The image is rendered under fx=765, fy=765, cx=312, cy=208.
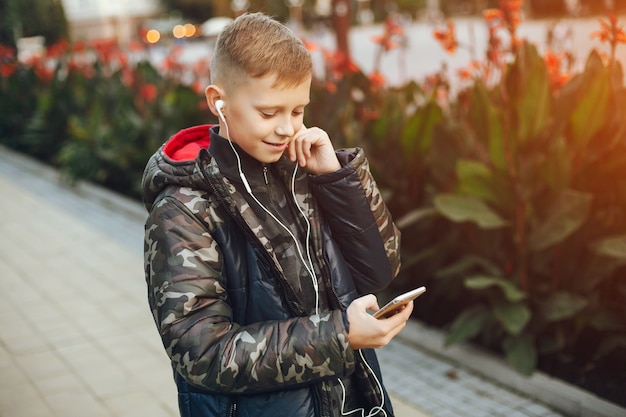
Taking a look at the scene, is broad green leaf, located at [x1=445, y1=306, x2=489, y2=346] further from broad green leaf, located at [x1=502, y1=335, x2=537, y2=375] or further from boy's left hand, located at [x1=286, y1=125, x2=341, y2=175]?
boy's left hand, located at [x1=286, y1=125, x2=341, y2=175]

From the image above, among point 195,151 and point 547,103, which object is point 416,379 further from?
point 195,151

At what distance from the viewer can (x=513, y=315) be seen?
369cm

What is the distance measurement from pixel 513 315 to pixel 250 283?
7.39 ft

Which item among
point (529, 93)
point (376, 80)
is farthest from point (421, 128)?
point (376, 80)

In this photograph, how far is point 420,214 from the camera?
408cm

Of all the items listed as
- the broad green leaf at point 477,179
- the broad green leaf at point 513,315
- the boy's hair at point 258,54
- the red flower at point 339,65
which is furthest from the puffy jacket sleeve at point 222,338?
the red flower at point 339,65

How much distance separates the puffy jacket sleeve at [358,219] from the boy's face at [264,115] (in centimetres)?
17

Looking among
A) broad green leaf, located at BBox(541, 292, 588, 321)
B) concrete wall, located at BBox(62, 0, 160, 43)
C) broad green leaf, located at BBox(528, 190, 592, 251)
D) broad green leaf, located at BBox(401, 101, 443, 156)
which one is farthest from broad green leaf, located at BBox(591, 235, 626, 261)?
concrete wall, located at BBox(62, 0, 160, 43)

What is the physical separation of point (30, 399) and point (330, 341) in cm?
266

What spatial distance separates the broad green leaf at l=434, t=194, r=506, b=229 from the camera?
3707 millimetres

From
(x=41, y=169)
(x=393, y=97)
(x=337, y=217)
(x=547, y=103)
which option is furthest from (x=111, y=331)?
(x=41, y=169)

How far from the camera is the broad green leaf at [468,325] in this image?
3850mm

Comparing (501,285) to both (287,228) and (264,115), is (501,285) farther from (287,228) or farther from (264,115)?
(264,115)

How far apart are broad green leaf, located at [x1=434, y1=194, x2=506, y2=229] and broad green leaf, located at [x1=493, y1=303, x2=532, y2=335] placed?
0.40 m
